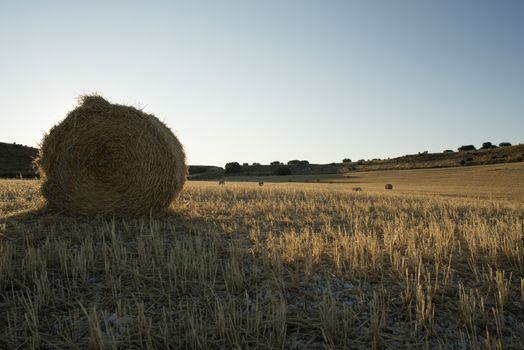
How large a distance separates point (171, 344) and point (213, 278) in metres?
1.36

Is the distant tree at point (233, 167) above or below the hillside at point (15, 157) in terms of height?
below

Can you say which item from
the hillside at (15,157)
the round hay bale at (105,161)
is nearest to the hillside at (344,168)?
the hillside at (15,157)

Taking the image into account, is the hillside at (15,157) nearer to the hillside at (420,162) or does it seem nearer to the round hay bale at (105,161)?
the hillside at (420,162)

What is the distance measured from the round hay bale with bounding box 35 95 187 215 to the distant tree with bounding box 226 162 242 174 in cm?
5599

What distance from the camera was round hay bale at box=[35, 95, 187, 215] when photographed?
9055 millimetres

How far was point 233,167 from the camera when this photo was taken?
2640 inches

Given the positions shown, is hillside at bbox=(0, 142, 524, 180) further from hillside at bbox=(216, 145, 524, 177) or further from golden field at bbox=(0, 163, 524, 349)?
golden field at bbox=(0, 163, 524, 349)

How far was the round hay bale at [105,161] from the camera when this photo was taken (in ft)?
29.7

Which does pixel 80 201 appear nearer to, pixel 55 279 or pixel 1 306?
pixel 55 279

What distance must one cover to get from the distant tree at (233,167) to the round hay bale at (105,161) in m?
56.0

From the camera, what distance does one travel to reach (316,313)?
389 centimetres

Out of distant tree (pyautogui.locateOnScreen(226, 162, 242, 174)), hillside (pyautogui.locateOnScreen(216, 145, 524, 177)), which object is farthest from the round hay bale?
distant tree (pyautogui.locateOnScreen(226, 162, 242, 174))

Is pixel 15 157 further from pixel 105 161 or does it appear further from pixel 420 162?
pixel 105 161

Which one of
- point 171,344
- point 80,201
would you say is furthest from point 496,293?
point 80,201
